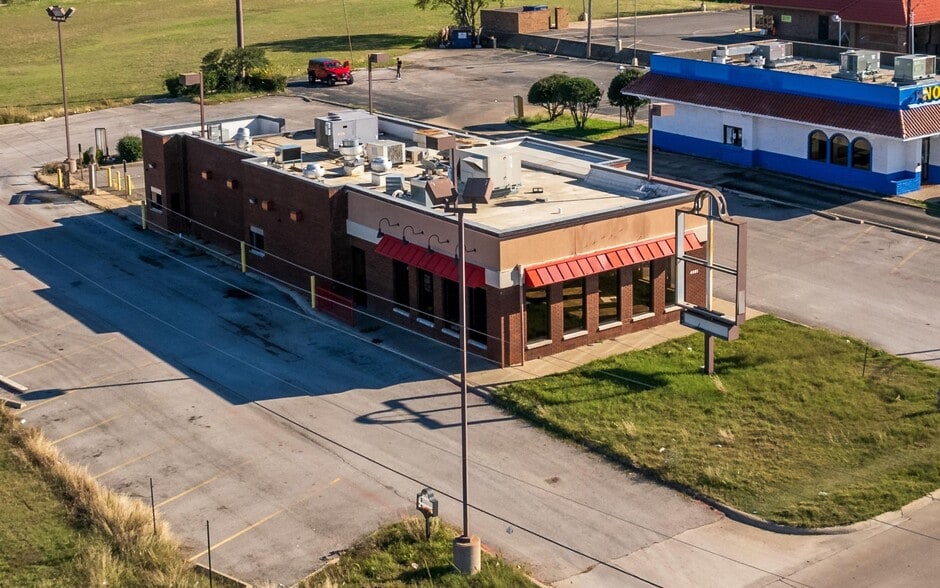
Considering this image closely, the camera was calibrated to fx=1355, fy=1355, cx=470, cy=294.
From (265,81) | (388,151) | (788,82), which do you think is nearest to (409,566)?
(388,151)

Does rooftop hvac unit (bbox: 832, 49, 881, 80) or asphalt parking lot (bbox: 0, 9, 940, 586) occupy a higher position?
rooftop hvac unit (bbox: 832, 49, 881, 80)

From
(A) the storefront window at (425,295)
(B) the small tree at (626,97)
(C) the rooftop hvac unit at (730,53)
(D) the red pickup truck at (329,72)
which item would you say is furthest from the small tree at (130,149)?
(A) the storefront window at (425,295)

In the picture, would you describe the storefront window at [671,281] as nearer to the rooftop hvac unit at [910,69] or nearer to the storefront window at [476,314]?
the storefront window at [476,314]

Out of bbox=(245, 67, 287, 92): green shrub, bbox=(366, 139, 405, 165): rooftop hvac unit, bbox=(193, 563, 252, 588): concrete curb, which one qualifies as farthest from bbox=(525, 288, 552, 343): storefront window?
bbox=(245, 67, 287, 92): green shrub

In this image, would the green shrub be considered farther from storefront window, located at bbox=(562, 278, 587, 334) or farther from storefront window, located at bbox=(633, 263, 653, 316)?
storefront window, located at bbox=(562, 278, 587, 334)

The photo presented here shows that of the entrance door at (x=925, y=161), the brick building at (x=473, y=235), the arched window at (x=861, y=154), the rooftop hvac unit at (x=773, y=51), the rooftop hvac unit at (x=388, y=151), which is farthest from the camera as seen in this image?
the rooftop hvac unit at (x=773, y=51)

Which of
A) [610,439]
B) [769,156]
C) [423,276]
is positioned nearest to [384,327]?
[423,276]

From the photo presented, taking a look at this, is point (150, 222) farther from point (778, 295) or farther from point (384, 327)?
point (778, 295)

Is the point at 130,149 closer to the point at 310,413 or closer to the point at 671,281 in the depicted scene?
the point at 671,281
